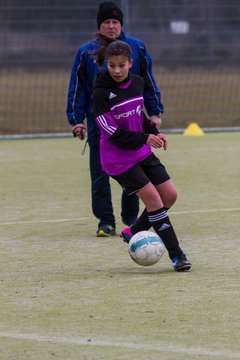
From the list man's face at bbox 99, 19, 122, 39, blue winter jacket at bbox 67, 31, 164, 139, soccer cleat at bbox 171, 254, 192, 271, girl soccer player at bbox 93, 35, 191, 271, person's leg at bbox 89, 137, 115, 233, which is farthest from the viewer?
person's leg at bbox 89, 137, 115, 233

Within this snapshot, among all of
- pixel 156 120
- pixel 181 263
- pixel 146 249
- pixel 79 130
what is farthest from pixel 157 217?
pixel 79 130

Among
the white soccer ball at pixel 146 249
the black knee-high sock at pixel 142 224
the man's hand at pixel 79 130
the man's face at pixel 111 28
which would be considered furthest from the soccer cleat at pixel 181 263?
the man's face at pixel 111 28

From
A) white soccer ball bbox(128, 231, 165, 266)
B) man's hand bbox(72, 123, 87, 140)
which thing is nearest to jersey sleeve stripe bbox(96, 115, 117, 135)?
white soccer ball bbox(128, 231, 165, 266)

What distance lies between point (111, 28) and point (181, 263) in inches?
94.1

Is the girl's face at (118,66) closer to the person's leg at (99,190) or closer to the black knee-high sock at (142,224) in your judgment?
the black knee-high sock at (142,224)

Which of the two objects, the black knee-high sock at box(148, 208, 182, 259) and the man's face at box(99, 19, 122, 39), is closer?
the black knee-high sock at box(148, 208, 182, 259)

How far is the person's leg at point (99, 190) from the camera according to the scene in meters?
9.16

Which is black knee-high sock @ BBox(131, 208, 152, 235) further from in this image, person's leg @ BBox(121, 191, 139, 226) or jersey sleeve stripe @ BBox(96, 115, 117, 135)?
person's leg @ BBox(121, 191, 139, 226)

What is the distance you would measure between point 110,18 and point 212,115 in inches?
519

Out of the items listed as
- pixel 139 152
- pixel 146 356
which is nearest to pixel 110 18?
pixel 139 152

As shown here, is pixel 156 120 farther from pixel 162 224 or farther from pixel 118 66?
pixel 162 224

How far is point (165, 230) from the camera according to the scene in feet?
24.2

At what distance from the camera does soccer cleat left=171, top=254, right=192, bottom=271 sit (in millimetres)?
7245

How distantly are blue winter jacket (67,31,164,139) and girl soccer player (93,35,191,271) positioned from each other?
3.56 ft
